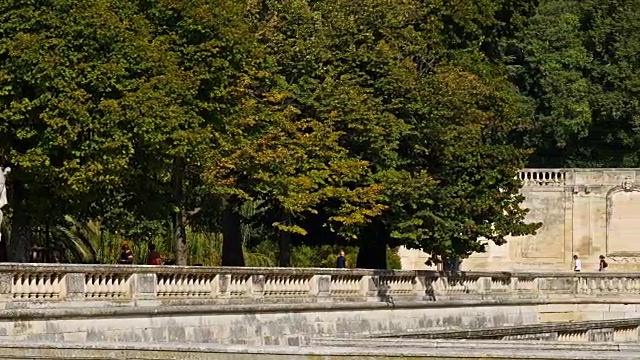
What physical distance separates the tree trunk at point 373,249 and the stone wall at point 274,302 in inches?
138

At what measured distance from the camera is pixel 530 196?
6756cm

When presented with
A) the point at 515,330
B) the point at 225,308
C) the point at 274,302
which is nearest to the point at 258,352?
the point at 225,308

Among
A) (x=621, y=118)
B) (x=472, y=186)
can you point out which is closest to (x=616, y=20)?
(x=621, y=118)

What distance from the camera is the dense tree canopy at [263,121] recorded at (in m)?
33.6

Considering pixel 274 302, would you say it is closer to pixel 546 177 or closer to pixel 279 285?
pixel 279 285

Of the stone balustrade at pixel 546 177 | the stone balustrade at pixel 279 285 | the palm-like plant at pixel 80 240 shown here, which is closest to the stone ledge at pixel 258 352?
the stone balustrade at pixel 279 285

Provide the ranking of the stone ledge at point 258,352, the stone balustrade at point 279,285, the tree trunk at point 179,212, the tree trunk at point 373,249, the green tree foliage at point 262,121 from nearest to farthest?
the stone ledge at point 258,352, the stone balustrade at point 279,285, the green tree foliage at point 262,121, the tree trunk at point 179,212, the tree trunk at point 373,249

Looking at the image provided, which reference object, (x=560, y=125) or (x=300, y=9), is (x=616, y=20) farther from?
(x=300, y=9)

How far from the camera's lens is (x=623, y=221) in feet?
219

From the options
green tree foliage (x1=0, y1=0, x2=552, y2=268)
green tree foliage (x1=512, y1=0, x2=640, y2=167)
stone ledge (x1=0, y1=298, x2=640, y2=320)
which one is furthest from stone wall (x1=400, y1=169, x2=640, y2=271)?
stone ledge (x1=0, y1=298, x2=640, y2=320)

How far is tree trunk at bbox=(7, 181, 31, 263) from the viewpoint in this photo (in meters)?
34.8

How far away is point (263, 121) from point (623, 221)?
1187 inches

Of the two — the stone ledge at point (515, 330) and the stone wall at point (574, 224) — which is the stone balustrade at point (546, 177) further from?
the stone ledge at point (515, 330)

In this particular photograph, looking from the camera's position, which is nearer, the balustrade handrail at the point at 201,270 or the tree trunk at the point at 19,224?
the balustrade handrail at the point at 201,270
